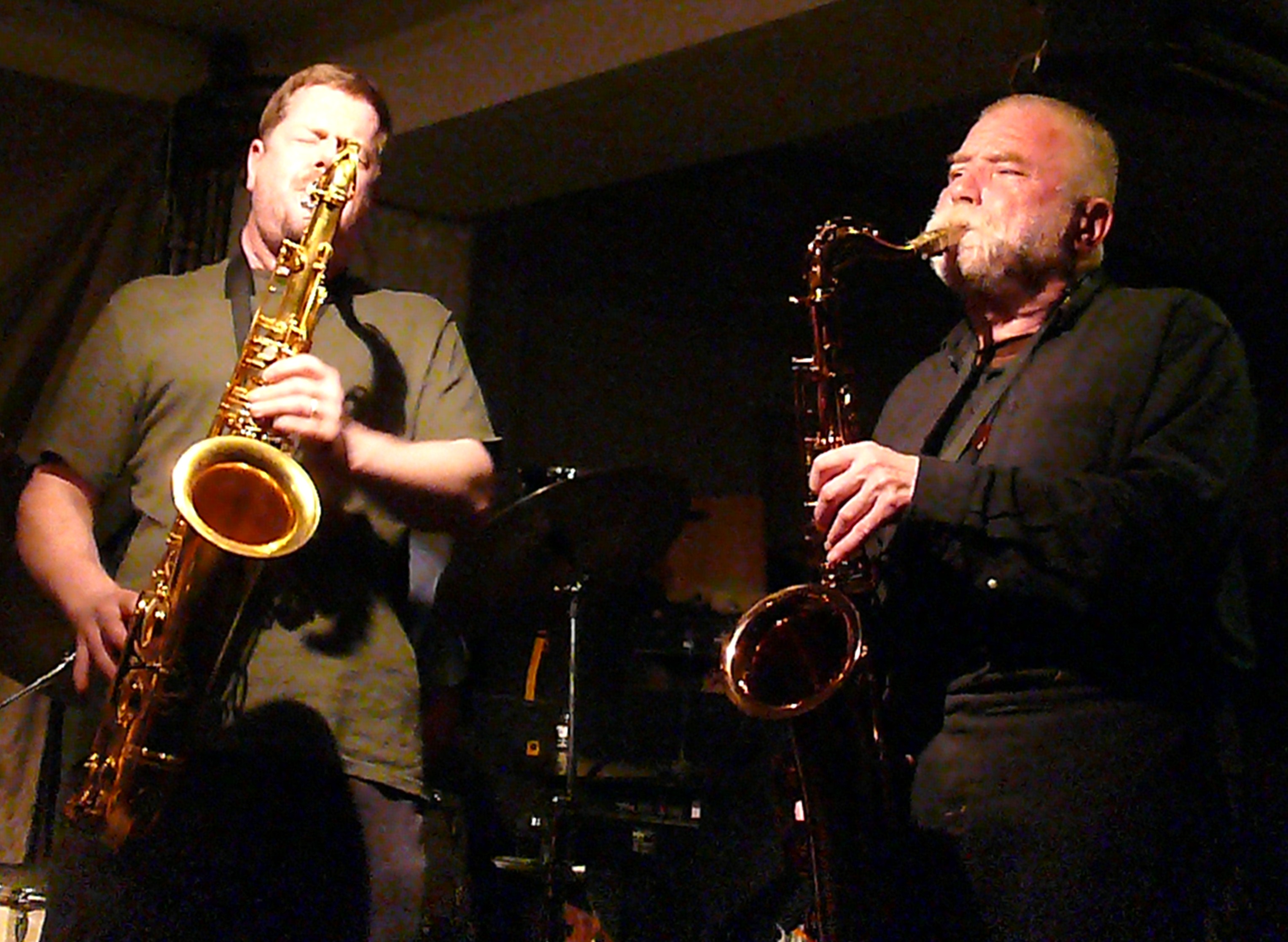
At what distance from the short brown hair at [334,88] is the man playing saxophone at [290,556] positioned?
0.24 feet

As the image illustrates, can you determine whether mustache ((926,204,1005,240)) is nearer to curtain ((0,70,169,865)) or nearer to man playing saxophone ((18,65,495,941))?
man playing saxophone ((18,65,495,941))

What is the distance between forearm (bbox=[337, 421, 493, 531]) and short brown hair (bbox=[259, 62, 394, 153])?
0.58m

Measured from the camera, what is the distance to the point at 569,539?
11.3ft

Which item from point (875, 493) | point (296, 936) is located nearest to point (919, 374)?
point (875, 493)

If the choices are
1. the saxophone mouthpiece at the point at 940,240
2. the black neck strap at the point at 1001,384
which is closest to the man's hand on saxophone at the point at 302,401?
→ the black neck strap at the point at 1001,384

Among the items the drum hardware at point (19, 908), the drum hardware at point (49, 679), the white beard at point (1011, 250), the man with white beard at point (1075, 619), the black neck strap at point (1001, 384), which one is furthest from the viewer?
the drum hardware at point (19, 908)

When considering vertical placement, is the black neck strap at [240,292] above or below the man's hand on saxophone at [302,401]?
above

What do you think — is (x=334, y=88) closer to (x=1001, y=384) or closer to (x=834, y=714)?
(x=1001, y=384)

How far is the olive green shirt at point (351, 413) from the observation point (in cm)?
181

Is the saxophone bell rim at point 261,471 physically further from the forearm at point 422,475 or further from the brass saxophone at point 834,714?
the brass saxophone at point 834,714

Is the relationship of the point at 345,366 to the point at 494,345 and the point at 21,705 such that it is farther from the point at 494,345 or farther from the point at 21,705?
the point at 494,345

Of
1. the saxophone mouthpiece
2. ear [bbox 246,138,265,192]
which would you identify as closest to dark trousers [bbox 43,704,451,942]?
ear [bbox 246,138,265,192]

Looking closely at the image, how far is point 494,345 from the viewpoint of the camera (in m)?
4.75

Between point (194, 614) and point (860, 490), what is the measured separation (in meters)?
0.97
